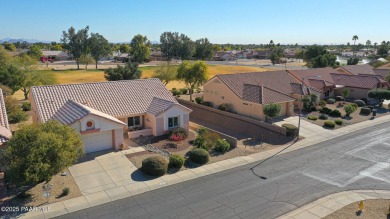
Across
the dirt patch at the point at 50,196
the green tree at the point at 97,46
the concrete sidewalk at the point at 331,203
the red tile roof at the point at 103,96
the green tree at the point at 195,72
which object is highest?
the green tree at the point at 97,46

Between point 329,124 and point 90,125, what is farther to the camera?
point 329,124

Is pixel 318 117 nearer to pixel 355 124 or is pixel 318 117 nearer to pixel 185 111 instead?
pixel 355 124

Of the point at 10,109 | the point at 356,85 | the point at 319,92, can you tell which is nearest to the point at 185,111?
the point at 10,109

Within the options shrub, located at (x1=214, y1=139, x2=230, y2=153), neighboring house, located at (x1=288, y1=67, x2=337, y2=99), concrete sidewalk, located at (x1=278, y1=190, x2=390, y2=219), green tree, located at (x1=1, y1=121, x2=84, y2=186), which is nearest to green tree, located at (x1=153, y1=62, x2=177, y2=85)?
neighboring house, located at (x1=288, y1=67, x2=337, y2=99)

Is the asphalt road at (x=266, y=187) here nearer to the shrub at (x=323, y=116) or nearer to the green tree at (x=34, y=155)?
the green tree at (x=34, y=155)

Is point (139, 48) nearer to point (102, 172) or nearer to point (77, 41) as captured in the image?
point (77, 41)

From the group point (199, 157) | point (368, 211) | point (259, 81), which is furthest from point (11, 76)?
point (368, 211)

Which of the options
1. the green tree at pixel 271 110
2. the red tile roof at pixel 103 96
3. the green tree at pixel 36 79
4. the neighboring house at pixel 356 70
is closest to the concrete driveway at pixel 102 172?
the red tile roof at pixel 103 96
